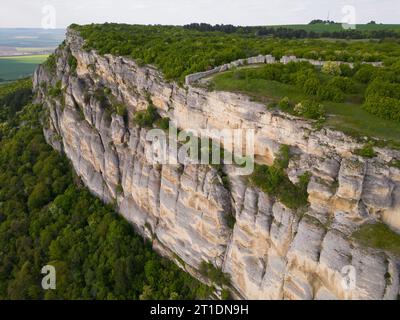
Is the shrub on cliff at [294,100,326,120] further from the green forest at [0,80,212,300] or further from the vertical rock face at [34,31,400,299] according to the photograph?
the green forest at [0,80,212,300]

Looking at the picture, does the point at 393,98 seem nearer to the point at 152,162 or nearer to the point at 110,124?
the point at 152,162

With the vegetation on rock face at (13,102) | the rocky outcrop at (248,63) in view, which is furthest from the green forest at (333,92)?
the vegetation on rock face at (13,102)

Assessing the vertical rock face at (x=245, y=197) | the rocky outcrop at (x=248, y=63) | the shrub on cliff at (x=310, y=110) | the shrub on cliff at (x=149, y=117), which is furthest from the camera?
the shrub on cliff at (x=149, y=117)

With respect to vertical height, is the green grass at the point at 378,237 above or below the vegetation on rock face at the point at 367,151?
below

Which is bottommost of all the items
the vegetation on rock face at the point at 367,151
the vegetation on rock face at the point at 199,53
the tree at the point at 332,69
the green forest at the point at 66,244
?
the green forest at the point at 66,244

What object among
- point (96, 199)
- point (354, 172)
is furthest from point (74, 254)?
point (354, 172)

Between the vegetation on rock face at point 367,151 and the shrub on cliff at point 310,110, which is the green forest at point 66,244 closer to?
the shrub on cliff at point 310,110

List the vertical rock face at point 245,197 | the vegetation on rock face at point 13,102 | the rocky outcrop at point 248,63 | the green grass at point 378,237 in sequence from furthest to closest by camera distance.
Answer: the vegetation on rock face at point 13,102 < the rocky outcrop at point 248,63 < the vertical rock face at point 245,197 < the green grass at point 378,237
